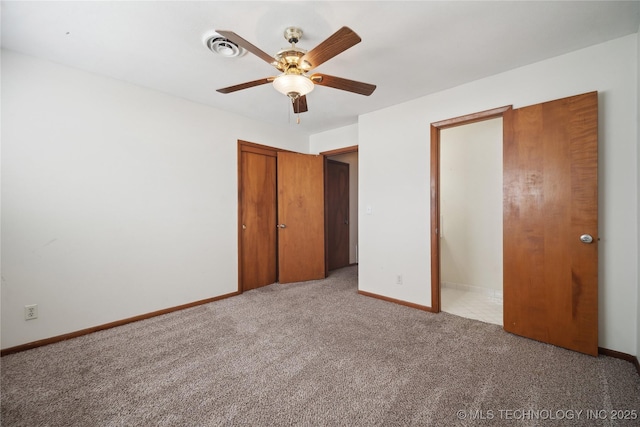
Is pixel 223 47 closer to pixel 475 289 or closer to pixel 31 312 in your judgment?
pixel 31 312

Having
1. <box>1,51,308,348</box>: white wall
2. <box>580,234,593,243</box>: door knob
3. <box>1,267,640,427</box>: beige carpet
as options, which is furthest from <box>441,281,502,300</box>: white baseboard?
<box>1,51,308,348</box>: white wall

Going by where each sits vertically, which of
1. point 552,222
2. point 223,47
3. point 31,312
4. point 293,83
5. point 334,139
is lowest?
point 31,312

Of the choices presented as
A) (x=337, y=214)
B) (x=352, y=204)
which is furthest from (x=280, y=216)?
(x=352, y=204)

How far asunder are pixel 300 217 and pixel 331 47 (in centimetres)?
278

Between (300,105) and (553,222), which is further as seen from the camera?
(300,105)

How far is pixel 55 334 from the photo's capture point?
2189 mm

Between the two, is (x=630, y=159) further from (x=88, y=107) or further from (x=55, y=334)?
(x=55, y=334)

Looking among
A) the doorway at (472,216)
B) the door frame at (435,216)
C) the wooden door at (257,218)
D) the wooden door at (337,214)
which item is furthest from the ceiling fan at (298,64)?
the wooden door at (337,214)

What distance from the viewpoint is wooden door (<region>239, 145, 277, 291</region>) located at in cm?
360

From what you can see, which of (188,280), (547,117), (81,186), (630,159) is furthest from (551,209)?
(81,186)

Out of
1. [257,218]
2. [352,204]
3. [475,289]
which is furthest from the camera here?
[352,204]

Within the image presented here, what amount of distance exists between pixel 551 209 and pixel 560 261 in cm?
43

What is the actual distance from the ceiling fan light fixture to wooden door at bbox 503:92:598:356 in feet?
6.27

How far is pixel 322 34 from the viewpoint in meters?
1.82
